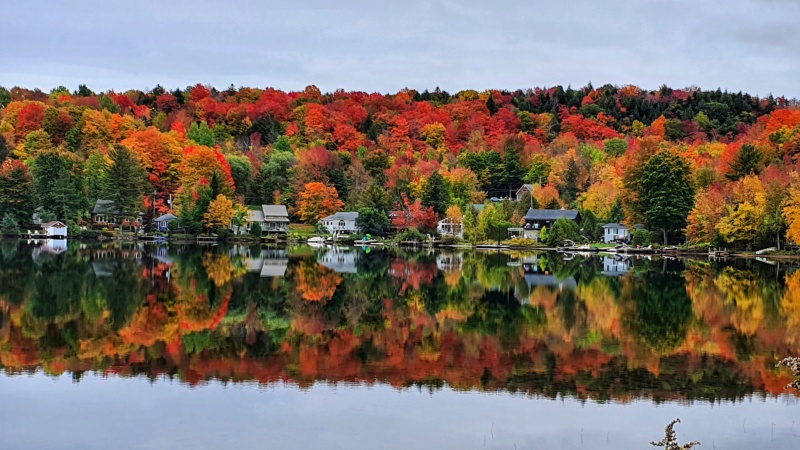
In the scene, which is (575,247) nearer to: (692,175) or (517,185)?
(692,175)

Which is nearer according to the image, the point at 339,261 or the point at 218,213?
the point at 339,261

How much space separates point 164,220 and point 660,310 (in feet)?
177

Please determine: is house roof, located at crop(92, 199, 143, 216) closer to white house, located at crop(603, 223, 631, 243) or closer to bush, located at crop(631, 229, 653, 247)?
white house, located at crop(603, 223, 631, 243)

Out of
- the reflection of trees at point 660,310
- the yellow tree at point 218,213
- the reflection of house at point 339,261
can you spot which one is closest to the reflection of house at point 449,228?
the reflection of house at point 339,261

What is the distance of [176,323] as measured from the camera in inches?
797

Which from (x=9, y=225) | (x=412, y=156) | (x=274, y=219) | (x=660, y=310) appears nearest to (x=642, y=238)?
(x=274, y=219)

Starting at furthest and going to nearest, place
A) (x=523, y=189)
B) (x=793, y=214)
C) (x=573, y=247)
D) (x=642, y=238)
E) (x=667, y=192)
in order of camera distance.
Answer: (x=523, y=189)
(x=573, y=247)
(x=642, y=238)
(x=667, y=192)
(x=793, y=214)

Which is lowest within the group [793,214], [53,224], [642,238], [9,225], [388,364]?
[388,364]

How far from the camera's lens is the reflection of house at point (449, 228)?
69.2m

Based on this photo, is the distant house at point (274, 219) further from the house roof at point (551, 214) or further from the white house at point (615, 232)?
the white house at point (615, 232)

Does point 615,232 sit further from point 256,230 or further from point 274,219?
point 274,219

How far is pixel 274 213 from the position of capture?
7431 centimetres

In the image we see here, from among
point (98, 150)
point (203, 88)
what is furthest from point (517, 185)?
point (203, 88)

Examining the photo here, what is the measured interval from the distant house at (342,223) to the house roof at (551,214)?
14551 mm
